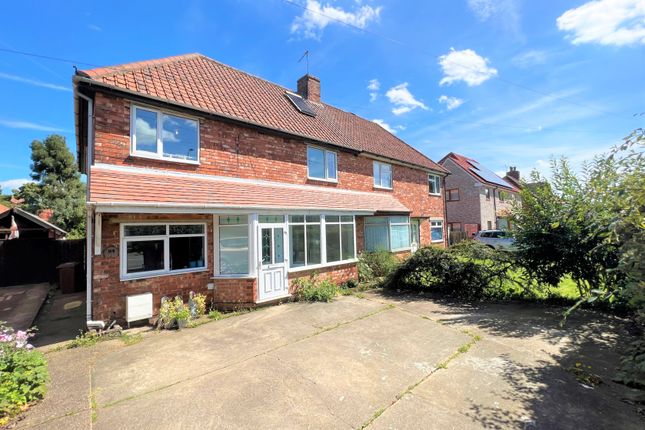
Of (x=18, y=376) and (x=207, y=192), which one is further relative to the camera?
(x=207, y=192)

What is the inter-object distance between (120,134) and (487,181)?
2831 cm

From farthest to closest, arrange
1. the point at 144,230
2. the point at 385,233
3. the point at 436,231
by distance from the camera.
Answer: the point at 436,231
the point at 385,233
the point at 144,230

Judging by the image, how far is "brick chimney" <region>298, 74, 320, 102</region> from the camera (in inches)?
650

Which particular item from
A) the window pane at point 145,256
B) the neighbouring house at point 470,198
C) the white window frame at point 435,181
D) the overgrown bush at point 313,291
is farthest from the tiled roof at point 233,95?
the neighbouring house at point 470,198

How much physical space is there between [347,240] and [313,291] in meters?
3.01

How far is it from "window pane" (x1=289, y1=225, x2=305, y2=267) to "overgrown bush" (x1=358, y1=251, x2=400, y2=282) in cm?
301

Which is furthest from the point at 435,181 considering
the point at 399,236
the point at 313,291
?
the point at 313,291


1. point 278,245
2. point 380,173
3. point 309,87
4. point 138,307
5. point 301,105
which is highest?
point 309,87

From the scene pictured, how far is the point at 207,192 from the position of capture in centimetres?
809

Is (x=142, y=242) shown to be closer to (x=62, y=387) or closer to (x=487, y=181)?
(x=62, y=387)

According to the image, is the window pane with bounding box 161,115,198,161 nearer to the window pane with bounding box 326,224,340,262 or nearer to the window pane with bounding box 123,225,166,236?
the window pane with bounding box 123,225,166,236

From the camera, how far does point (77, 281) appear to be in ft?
38.9

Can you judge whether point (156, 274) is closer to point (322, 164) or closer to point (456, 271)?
point (322, 164)

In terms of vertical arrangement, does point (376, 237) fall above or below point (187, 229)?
below
